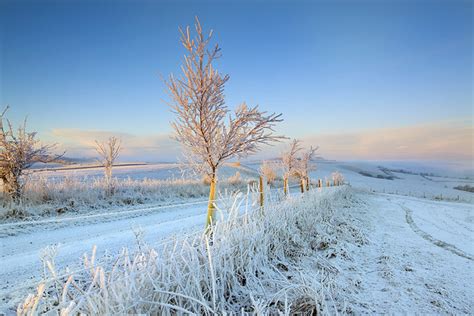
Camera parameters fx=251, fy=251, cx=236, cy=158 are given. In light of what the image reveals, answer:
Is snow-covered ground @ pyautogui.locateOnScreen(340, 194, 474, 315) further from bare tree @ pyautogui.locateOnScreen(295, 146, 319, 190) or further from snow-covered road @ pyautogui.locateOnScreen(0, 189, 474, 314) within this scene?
bare tree @ pyautogui.locateOnScreen(295, 146, 319, 190)

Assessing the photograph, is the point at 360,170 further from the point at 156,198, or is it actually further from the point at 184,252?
the point at 184,252

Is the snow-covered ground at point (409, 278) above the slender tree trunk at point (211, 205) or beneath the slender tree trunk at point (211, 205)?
beneath

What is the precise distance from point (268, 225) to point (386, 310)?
218 centimetres

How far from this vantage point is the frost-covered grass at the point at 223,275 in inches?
80.4

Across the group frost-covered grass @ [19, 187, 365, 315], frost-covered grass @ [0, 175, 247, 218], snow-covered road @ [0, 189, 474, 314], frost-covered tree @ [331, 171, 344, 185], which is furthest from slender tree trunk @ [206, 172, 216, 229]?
frost-covered tree @ [331, 171, 344, 185]

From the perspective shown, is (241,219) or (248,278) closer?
(248,278)

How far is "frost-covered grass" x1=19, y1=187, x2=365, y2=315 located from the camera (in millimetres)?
2041

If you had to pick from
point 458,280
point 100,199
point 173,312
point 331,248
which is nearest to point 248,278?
point 173,312

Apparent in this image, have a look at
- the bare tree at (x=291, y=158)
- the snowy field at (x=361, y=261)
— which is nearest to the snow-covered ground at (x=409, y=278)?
the snowy field at (x=361, y=261)

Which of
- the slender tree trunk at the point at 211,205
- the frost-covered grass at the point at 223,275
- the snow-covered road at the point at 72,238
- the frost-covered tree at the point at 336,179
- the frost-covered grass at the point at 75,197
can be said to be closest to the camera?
the frost-covered grass at the point at 223,275

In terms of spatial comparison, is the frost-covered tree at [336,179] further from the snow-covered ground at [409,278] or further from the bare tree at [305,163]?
the snow-covered ground at [409,278]

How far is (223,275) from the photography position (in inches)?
115

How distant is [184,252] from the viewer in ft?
9.62

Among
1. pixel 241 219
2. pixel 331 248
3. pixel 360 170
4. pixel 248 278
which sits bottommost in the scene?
pixel 360 170
